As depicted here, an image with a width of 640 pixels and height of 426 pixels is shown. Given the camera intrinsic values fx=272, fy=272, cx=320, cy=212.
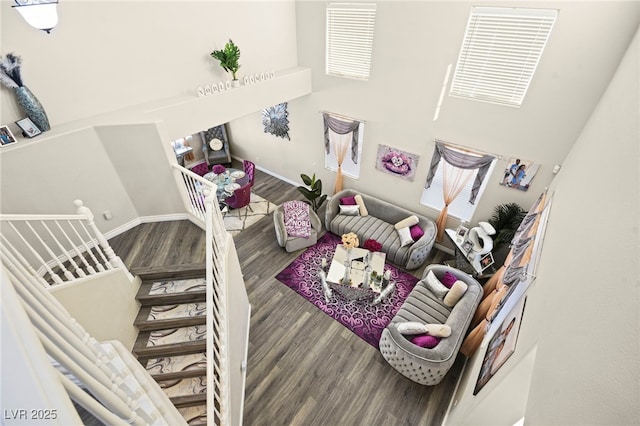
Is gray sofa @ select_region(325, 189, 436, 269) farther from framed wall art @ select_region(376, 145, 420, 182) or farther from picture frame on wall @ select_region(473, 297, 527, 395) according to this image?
picture frame on wall @ select_region(473, 297, 527, 395)

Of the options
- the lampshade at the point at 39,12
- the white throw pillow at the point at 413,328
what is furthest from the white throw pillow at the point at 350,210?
the lampshade at the point at 39,12

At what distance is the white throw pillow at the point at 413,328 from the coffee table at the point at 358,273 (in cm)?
100

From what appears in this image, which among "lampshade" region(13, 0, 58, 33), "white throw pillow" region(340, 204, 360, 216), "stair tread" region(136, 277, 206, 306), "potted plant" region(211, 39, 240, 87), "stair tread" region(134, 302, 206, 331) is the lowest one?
"white throw pillow" region(340, 204, 360, 216)

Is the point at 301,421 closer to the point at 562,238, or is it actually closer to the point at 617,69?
the point at 562,238

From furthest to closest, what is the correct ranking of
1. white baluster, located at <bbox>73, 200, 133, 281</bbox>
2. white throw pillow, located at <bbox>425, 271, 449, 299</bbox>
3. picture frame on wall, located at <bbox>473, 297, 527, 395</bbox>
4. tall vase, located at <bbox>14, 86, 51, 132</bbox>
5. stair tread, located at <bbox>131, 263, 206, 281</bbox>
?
white throw pillow, located at <bbox>425, 271, 449, 299</bbox>
stair tread, located at <bbox>131, 263, 206, 281</bbox>
tall vase, located at <bbox>14, 86, 51, 132</bbox>
white baluster, located at <bbox>73, 200, 133, 281</bbox>
picture frame on wall, located at <bbox>473, 297, 527, 395</bbox>

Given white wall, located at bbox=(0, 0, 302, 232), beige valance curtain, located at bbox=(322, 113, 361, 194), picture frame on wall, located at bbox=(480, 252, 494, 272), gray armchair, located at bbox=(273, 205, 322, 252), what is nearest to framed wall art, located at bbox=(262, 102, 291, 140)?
beige valance curtain, located at bbox=(322, 113, 361, 194)

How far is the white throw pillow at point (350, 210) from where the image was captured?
21.7ft

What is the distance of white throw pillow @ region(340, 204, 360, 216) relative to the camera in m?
6.61

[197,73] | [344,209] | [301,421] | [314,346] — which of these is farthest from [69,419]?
[344,209]

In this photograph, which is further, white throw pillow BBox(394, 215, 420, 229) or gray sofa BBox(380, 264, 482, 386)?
white throw pillow BBox(394, 215, 420, 229)

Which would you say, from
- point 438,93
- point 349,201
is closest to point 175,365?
point 349,201

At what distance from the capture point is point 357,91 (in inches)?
235

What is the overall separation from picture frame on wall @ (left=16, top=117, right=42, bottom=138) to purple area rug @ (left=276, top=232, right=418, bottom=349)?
4.26 meters

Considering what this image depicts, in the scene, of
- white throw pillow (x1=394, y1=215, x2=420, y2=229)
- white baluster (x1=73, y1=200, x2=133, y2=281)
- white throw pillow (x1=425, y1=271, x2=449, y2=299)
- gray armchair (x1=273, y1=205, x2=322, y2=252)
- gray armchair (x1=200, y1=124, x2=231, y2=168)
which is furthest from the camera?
gray armchair (x1=200, y1=124, x2=231, y2=168)
